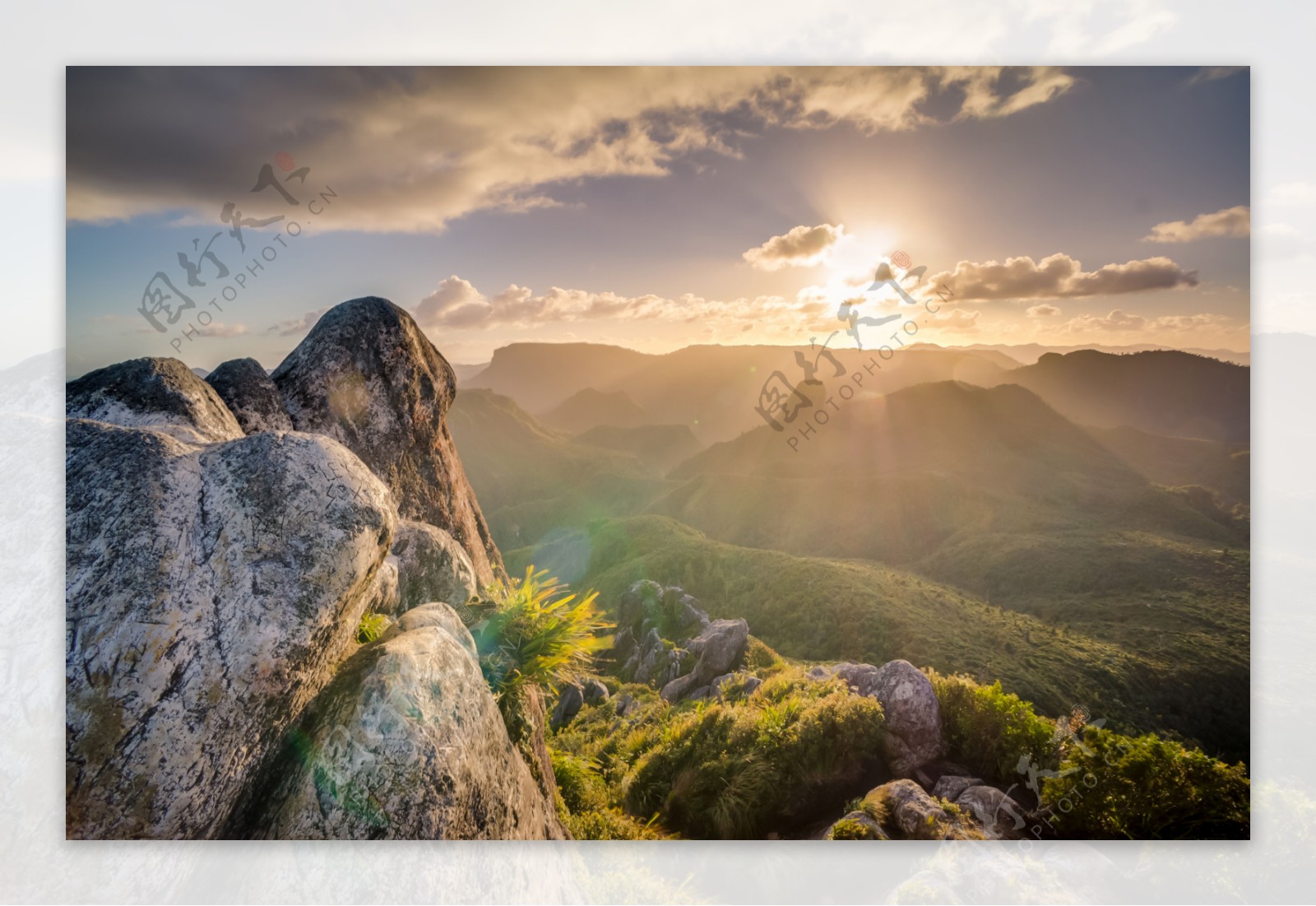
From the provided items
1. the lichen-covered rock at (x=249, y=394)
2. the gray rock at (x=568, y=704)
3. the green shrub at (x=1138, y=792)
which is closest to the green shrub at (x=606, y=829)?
the green shrub at (x=1138, y=792)

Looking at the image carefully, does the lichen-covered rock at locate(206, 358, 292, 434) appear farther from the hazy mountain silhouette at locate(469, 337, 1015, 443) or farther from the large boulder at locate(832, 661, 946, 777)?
the large boulder at locate(832, 661, 946, 777)

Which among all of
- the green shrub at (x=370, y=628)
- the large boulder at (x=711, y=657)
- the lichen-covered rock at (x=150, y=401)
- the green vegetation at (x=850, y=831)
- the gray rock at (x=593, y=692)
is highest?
the lichen-covered rock at (x=150, y=401)

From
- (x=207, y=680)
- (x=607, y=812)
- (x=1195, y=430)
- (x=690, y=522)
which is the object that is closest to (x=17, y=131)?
(x=207, y=680)

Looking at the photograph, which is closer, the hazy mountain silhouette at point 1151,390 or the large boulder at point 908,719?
the large boulder at point 908,719

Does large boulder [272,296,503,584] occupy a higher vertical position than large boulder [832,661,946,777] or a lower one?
higher

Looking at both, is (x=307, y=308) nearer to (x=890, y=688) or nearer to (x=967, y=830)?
(x=890, y=688)

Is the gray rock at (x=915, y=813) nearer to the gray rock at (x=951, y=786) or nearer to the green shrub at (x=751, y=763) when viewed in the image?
the gray rock at (x=951, y=786)

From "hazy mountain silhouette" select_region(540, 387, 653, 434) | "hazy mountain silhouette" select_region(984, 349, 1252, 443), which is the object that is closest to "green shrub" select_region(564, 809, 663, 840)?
"hazy mountain silhouette" select_region(984, 349, 1252, 443)
